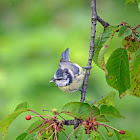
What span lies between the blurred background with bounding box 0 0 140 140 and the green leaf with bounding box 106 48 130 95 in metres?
1.97

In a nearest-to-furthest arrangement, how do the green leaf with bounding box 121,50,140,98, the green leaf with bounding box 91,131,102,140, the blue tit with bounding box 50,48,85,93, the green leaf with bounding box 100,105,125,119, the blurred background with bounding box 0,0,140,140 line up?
the green leaf with bounding box 91,131,102,140, the green leaf with bounding box 100,105,125,119, the green leaf with bounding box 121,50,140,98, the blue tit with bounding box 50,48,85,93, the blurred background with bounding box 0,0,140,140

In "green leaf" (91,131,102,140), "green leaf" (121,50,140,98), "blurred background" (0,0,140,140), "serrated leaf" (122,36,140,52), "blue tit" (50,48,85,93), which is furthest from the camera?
"blurred background" (0,0,140,140)

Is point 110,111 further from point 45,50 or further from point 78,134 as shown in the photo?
point 45,50

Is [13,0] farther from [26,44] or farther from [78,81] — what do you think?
[78,81]

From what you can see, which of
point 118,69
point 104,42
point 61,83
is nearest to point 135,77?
point 118,69

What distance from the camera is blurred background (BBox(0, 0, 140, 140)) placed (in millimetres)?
3982

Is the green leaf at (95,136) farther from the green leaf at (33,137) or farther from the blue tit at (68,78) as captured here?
the blue tit at (68,78)

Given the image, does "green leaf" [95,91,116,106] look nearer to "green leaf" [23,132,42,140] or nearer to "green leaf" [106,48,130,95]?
"green leaf" [106,48,130,95]

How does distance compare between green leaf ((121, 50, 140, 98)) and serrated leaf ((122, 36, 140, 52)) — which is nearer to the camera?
green leaf ((121, 50, 140, 98))

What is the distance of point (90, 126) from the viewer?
1.31 metres

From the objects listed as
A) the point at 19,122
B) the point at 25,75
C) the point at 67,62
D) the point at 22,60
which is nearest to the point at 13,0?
the point at 22,60

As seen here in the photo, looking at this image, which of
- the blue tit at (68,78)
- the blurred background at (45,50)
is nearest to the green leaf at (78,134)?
the blue tit at (68,78)

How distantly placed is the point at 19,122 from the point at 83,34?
198cm

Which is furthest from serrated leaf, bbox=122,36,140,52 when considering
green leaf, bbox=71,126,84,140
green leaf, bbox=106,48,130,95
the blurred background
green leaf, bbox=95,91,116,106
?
the blurred background
